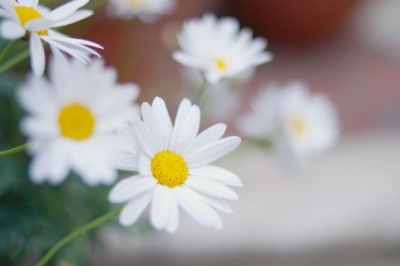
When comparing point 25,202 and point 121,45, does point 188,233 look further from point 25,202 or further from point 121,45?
point 25,202

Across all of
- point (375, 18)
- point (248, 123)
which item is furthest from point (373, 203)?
point (375, 18)

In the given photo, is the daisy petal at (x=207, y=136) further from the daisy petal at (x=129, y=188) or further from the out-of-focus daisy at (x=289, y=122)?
the out-of-focus daisy at (x=289, y=122)

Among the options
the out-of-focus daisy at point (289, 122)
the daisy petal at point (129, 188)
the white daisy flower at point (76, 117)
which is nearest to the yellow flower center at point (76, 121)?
the white daisy flower at point (76, 117)

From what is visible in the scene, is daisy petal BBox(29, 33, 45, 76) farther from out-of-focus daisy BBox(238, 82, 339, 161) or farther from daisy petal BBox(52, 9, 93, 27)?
out-of-focus daisy BBox(238, 82, 339, 161)

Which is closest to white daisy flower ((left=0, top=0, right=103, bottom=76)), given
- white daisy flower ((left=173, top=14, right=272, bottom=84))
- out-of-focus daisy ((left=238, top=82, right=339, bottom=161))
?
white daisy flower ((left=173, top=14, right=272, bottom=84))

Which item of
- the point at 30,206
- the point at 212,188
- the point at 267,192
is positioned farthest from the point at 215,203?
the point at 267,192

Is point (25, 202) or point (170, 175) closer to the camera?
point (170, 175)
